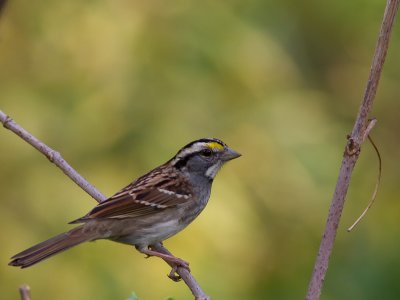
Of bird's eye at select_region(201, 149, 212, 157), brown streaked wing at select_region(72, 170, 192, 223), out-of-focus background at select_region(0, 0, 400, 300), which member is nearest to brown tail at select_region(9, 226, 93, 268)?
brown streaked wing at select_region(72, 170, 192, 223)

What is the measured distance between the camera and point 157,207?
4332mm

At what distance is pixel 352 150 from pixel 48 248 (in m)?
1.56

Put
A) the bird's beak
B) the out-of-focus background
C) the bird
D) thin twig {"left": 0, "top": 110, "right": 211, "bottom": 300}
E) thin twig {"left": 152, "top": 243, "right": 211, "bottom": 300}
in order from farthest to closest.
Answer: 1. the out-of-focus background
2. the bird's beak
3. the bird
4. thin twig {"left": 0, "top": 110, "right": 211, "bottom": 300}
5. thin twig {"left": 152, "top": 243, "right": 211, "bottom": 300}

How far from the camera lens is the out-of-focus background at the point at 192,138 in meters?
5.32

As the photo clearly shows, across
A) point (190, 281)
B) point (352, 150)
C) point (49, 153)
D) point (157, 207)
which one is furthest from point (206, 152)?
point (352, 150)

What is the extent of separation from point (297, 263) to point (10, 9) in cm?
265

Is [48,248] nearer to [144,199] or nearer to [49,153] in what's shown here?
[49,153]

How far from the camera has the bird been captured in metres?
4.00

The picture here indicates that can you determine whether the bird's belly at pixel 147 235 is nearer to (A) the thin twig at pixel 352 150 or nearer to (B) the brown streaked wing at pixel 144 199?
(B) the brown streaked wing at pixel 144 199

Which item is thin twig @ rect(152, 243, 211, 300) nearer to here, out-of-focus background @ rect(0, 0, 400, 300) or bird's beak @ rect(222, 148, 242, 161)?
bird's beak @ rect(222, 148, 242, 161)

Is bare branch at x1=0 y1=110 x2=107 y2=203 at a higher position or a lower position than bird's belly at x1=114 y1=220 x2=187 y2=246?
higher

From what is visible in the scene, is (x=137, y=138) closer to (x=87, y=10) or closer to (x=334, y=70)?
(x=87, y=10)

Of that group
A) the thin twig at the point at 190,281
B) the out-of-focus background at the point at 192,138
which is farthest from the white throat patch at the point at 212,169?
the out-of-focus background at the point at 192,138

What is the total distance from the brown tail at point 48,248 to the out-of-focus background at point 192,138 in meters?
1.23
